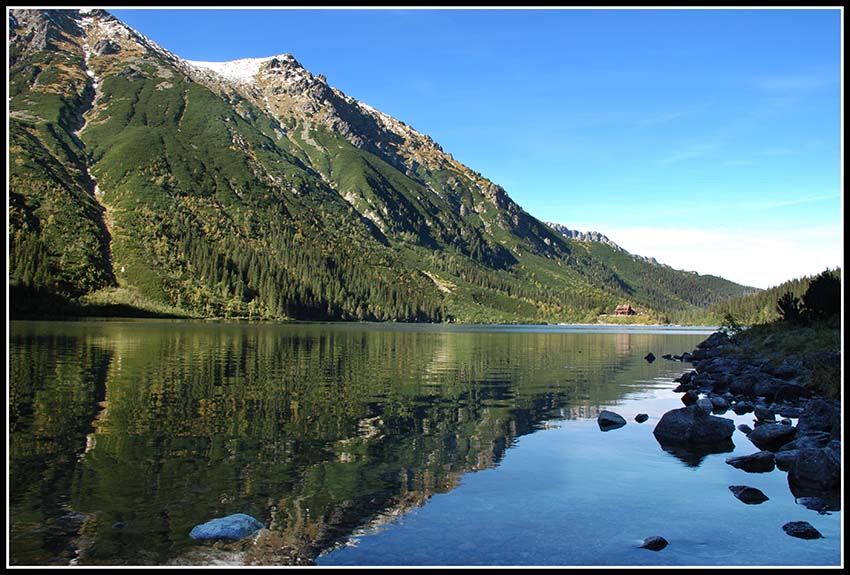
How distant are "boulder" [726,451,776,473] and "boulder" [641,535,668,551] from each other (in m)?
10.9

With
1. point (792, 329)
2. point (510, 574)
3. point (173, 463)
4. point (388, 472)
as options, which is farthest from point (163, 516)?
point (792, 329)

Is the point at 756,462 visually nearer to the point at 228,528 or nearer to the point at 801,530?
the point at 801,530

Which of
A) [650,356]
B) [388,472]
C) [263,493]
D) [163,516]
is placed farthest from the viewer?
[650,356]

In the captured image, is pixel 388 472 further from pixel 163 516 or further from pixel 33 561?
pixel 33 561

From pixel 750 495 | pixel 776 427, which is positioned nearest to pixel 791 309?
pixel 776 427

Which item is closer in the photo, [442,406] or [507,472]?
[507,472]

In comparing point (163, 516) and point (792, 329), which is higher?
point (792, 329)

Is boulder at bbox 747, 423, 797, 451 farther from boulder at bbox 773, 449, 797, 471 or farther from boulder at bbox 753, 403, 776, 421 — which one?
boulder at bbox 753, 403, 776, 421

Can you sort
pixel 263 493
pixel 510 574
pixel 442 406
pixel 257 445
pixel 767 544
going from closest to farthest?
pixel 510 574 → pixel 767 544 → pixel 263 493 → pixel 257 445 → pixel 442 406

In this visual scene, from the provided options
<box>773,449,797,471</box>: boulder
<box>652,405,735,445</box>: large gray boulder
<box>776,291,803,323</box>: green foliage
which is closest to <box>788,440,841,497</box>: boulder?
<box>773,449,797,471</box>: boulder

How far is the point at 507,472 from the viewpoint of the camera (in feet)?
76.8

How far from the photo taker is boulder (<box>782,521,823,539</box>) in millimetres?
16453

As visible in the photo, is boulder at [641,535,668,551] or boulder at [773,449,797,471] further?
boulder at [773,449,797,471]

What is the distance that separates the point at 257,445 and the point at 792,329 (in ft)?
211
